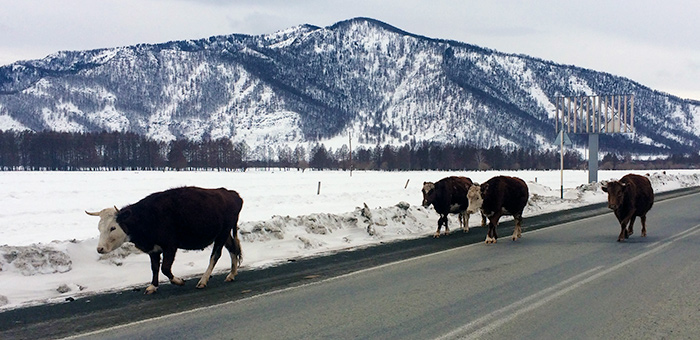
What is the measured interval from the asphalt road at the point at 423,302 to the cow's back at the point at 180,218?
844mm

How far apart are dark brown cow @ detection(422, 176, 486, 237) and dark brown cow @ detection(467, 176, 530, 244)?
4.37ft

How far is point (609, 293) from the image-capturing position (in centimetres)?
855

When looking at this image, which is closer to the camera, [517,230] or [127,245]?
[127,245]

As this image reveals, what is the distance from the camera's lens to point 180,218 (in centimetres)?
938

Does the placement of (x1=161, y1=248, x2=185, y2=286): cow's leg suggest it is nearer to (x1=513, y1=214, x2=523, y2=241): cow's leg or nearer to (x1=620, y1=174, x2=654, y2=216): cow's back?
(x1=513, y1=214, x2=523, y2=241): cow's leg

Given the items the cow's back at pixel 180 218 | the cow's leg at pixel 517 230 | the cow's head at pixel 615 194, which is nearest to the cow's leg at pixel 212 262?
the cow's back at pixel 180 218

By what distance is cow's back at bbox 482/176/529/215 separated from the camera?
49.8ft

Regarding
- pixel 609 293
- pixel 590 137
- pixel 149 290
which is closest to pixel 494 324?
pixel 609 293

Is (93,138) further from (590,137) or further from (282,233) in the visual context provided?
(282,233)

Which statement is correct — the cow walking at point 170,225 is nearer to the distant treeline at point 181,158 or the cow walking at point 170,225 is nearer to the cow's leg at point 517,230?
the cow's leg at point 517,230

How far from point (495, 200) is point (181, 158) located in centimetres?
15401

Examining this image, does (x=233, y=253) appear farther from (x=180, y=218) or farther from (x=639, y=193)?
(x=639, y=193)

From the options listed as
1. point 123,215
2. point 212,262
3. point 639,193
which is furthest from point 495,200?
point 123,215

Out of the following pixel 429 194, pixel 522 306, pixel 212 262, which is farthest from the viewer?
pixel 429 194
